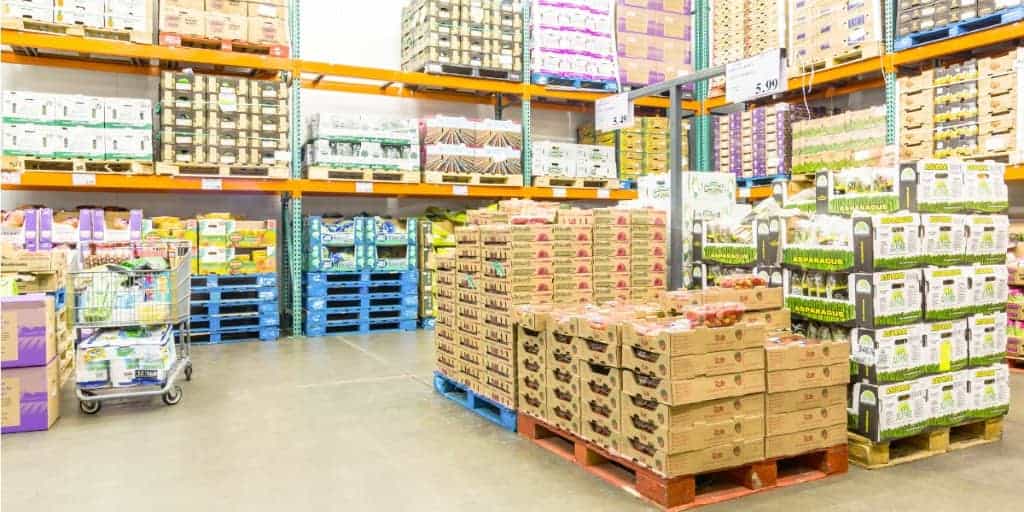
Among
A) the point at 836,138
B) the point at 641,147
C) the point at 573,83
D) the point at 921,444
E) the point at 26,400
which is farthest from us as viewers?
the point at 641,147

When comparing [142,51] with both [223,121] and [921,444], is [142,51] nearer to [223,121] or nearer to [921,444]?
[223,121]

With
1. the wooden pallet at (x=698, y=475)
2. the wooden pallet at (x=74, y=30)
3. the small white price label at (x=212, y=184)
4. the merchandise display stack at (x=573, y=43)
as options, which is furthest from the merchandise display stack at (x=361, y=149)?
the wooden pallet at (x=698, y=475)

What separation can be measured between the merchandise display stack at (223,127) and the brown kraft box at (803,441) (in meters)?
7.03

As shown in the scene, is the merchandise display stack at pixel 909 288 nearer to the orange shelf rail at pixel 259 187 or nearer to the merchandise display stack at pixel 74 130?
the orange shelf rail at pixel 259 187

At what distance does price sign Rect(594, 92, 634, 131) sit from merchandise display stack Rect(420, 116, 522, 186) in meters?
4.05

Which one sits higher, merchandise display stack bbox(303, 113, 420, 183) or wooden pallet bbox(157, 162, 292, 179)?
merchandise display stack bbox(303, 113, 420, 183)

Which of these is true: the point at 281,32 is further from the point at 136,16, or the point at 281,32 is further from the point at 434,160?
the point at 434,160

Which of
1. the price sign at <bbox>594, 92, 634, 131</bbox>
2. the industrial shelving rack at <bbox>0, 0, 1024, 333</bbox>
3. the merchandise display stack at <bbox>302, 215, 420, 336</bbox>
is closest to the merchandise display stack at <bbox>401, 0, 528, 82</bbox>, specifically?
the industrial shelving rack at <bbox>0, 0, 1024, 333</bbox>

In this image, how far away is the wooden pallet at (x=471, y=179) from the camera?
986cm

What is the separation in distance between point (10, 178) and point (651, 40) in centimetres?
879

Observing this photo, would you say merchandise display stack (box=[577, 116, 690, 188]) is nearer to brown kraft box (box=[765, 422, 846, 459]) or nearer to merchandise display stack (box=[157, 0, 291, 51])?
merchandise display stack (box=[157, 0, 291, 51])

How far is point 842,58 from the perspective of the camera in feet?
30.3

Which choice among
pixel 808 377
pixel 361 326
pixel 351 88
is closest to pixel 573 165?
pixel 351 88

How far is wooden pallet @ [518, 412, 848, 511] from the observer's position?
11.5 ft
